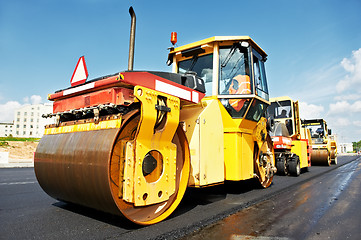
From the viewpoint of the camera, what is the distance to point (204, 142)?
339cm

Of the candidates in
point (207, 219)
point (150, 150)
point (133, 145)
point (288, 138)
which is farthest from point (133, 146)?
point (288, 138)

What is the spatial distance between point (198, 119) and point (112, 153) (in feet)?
4.49

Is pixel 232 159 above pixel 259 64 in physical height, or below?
below

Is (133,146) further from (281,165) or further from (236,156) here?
(281,165)

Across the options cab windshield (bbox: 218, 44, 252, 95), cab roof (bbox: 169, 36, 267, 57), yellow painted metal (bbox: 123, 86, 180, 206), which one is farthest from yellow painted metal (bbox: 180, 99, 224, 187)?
cab roof (bbox: 169, 36, 267, 57)

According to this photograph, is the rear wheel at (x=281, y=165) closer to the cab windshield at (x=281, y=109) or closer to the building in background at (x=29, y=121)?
the cab windshield at (x=281, y=109)

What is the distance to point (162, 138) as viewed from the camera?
9.25 feet

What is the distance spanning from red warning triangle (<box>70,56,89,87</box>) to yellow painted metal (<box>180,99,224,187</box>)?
4.50 feet

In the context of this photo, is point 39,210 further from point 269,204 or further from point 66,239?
point 269,204

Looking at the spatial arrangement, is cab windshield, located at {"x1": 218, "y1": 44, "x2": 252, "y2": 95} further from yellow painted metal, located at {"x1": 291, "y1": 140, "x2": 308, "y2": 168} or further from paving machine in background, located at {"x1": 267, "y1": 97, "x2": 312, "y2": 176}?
yellow painted metal, located at {"x1": 291, "y1": 140, "x2": 308, "y2": 168}

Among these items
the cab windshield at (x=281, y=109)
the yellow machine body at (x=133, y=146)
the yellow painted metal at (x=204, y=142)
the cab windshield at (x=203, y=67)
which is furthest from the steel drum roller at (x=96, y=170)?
the cab windshield at (x=281, y=109)

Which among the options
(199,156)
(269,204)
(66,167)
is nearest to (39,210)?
(66,167)

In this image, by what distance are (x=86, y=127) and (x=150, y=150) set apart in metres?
0.77

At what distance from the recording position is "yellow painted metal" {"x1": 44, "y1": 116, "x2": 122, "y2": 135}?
2.48 metres
